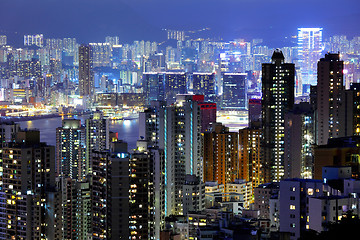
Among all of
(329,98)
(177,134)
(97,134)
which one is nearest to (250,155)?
(329,98)

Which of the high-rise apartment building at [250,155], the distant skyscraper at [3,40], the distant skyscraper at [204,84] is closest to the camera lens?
the high-rise apartment building at [250,155]

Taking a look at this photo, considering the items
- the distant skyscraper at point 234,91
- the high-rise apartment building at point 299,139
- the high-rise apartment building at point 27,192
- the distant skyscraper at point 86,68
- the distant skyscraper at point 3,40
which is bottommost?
the high-rise apartment building at point 27,192

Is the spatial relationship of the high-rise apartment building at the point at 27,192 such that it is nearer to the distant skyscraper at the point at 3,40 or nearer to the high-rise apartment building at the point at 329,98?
the high-rise apartment building at the point at 329,98

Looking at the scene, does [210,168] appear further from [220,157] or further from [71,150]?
[71,150]

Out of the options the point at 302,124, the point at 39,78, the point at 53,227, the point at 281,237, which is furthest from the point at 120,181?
the point at 39,78

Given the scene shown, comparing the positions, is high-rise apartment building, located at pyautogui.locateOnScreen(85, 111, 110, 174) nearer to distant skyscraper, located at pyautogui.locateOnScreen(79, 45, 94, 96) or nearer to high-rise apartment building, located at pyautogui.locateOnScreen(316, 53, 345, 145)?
high-rise apartment building, located at pyautogui.locateOnScreen(316, 53, 345, 145)

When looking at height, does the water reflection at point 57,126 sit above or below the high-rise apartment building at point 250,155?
above

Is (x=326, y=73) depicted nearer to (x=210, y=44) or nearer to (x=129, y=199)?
(x=129, y=199)

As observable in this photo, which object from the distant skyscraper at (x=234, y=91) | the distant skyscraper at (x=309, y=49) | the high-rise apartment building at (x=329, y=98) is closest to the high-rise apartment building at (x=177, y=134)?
the high-rise apartment building at (x=329, y=98)
